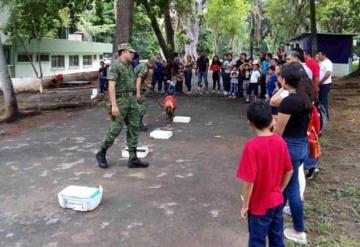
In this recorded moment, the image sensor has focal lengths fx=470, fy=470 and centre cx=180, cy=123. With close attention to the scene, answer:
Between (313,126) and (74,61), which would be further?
(74,61)

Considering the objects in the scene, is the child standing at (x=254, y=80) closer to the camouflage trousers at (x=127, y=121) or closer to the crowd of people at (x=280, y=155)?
the crowd of people at (x=280, y=155)

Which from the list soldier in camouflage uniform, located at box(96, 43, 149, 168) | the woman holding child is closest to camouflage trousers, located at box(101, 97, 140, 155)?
soldier in camouflage uniform, located at box(96, 43, 149, 168)

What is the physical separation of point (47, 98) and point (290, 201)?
1698 cm

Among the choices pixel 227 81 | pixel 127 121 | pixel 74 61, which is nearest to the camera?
pixel 127 121

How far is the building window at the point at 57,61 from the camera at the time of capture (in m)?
29.9

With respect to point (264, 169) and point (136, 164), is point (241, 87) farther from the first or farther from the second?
point (264, 169)

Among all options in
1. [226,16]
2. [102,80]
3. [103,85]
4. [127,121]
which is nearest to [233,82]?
[102,80]

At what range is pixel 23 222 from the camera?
4.76 m

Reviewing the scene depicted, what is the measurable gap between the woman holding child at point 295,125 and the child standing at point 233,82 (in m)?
10.9

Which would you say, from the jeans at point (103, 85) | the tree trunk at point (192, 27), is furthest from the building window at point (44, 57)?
the tree trunk at point (192, 27)

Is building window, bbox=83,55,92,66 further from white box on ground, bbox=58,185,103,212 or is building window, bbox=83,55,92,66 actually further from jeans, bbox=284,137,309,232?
jeans, bbox=284,137,309,232

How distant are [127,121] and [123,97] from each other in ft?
1.14

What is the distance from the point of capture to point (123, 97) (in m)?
6.43

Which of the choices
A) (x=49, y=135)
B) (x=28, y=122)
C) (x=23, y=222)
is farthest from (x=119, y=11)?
(x=23, y=222)
